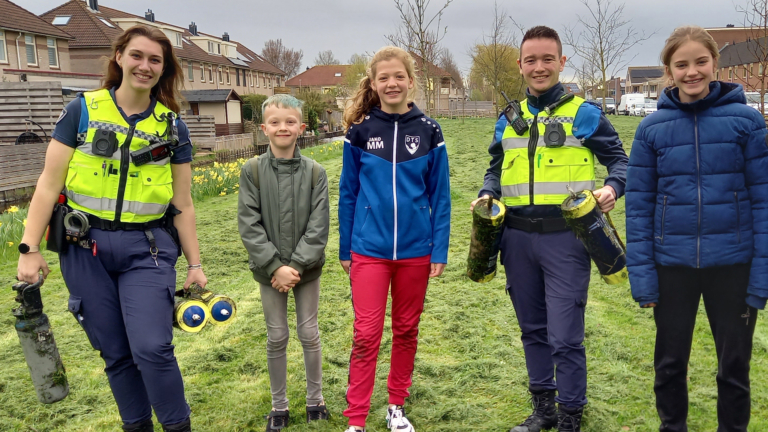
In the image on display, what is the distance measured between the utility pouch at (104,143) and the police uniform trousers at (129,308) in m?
0.36

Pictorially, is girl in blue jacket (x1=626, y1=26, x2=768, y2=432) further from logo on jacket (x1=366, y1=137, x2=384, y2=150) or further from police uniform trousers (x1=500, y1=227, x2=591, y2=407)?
logo on jacket (x1=366, y1=137, x2=384, y2=150)

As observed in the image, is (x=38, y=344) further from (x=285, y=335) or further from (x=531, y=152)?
(x=531, y=152)

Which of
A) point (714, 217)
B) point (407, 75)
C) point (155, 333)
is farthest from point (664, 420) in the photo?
point (155, 333)

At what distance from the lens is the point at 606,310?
522 centimetres

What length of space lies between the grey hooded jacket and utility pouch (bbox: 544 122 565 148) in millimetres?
1230

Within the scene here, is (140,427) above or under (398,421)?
above

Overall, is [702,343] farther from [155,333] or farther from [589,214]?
[155,333]

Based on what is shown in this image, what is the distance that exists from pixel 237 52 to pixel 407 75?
216 feet

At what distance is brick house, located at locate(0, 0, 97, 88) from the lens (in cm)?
3014

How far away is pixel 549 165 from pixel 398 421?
1.58 meters

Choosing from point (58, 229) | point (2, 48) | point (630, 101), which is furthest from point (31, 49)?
point (630, 101)

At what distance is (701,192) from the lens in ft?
8.87

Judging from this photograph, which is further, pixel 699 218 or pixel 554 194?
pixel 554 194

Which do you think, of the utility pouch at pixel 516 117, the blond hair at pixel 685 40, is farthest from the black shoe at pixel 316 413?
the blond hair at pixel 685 40
